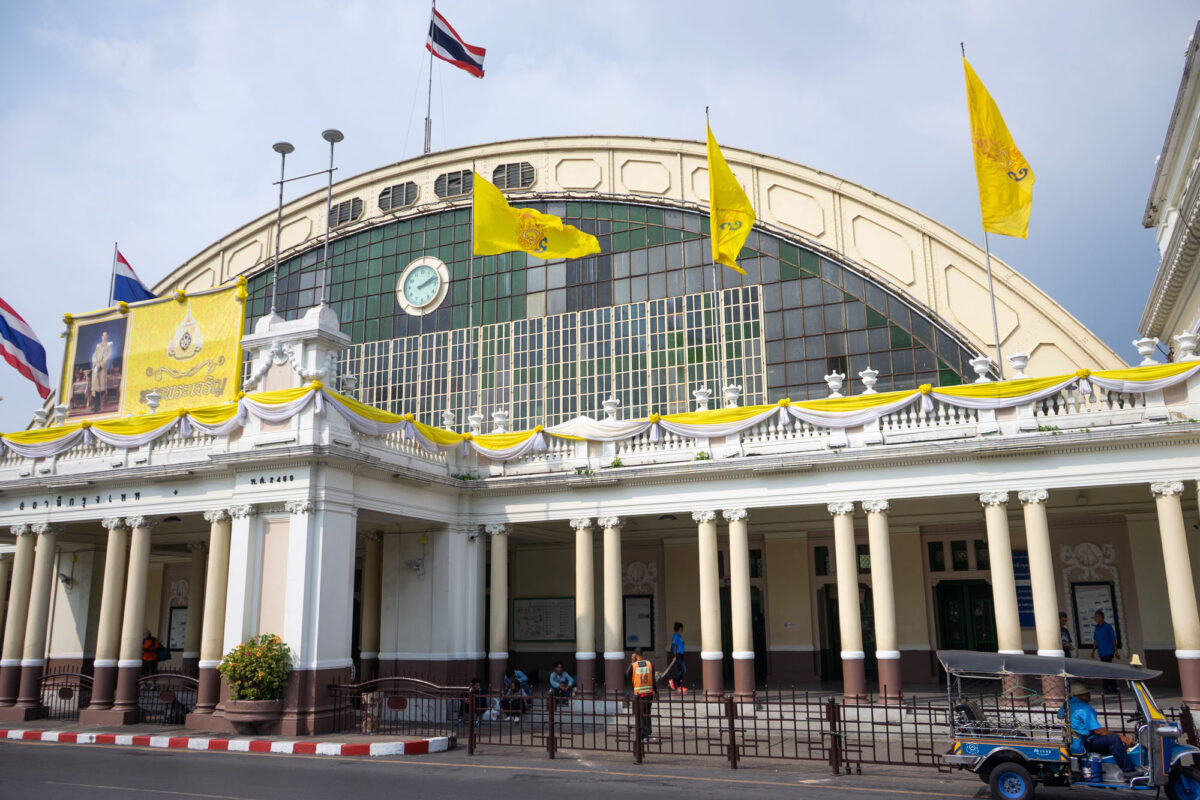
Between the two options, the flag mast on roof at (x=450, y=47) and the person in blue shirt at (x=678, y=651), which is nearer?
the person in blue shirt at (x=678, y=651)

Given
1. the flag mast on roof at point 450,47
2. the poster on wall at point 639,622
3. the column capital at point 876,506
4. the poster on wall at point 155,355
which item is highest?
the flag mast on roof at point 450,47

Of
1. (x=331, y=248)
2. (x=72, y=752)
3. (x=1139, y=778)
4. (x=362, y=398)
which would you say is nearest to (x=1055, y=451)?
(x=1139, y=778)

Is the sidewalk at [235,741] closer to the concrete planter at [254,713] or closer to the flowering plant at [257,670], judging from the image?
the concrete planter at [254,713]

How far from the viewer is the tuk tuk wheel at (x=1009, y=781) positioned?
38.8ft

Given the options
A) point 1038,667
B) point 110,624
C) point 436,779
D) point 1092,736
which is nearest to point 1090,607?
point 1038,667

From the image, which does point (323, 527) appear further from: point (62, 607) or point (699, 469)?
point (62, 607)

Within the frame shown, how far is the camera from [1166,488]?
1883 cm

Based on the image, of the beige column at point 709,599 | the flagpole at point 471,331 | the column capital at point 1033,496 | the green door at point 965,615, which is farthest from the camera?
the flagpole at point 471,331

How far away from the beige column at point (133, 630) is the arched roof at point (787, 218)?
67.3ft

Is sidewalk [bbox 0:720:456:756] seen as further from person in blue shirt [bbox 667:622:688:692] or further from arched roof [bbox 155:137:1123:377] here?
arched roof [bbox 155:137:1123:377]

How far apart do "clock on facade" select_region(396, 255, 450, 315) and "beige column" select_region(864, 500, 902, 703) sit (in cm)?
2213

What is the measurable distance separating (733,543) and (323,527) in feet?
31.4

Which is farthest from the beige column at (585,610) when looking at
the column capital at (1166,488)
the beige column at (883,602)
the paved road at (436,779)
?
the column capital at (1166,488)

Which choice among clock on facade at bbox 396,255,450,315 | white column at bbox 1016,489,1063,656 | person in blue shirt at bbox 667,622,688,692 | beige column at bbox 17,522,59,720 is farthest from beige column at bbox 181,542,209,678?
white column at bbox 1016,489,1063,656
